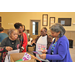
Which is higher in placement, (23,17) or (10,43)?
(23,17)

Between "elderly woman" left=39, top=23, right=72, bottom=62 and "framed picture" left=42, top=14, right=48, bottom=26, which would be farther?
"framed picture" left=42, top=14, right=48, bottom=26

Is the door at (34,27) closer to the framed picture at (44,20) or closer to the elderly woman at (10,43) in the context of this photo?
the framed picture at (44,20)

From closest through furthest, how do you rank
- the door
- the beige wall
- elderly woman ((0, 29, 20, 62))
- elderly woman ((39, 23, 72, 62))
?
elderly woman ((39, 23, 72, 62)), elderly woman ((0, 29, 20, 62)), the beige wall, the door

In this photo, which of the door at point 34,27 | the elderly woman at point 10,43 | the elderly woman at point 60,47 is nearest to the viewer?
the elderly woman at point 60,47

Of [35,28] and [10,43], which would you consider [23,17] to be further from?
[10,43]

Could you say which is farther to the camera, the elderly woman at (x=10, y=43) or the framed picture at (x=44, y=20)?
the framed picture at (x=44, y=20)

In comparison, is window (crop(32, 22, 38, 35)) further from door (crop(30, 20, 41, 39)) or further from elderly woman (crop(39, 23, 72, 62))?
elderly woman (crop(39, 23, 72, 62))

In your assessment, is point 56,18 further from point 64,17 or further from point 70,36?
point 70,36

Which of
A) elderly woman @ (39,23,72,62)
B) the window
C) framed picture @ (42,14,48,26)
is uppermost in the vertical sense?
framed picture @ (42,14,48,26)

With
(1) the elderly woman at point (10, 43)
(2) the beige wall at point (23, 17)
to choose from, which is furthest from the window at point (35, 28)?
(1) the elderly woman at point (10, 43)

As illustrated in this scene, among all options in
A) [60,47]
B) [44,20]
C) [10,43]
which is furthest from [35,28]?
[60,47]

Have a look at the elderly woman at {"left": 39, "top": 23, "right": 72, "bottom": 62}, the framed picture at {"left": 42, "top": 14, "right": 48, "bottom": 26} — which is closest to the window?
the framed picture at {"left": 42, "top": 14, "right": 48, "bottom": 26}

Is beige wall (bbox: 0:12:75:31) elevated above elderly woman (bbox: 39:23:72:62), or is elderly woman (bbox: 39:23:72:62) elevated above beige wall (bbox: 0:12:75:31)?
beige wall (bbox: 0:12:75:31)
